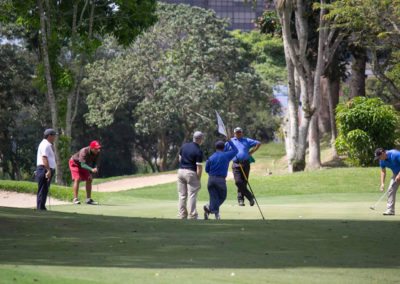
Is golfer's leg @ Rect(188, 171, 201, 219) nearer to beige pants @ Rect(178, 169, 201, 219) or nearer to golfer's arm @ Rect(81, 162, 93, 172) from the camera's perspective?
beige pants @ Rect(178, 169, 201, 219)

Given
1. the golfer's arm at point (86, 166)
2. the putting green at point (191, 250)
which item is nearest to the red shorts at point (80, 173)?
the golfer's arm at point (86, 166)

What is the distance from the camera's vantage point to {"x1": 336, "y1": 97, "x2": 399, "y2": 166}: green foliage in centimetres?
4144

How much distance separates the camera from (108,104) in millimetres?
68688

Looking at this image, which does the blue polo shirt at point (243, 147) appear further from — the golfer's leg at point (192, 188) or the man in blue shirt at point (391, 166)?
the golfer's leg at point (192, 188)

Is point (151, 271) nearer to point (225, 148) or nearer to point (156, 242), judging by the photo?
point (156, 242)

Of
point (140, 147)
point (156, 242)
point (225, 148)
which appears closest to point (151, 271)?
point (156, 242)

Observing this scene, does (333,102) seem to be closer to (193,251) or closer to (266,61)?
(266,61)

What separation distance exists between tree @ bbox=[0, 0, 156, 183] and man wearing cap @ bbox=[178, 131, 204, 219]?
17.3 m

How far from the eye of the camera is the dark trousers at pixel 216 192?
20047mm

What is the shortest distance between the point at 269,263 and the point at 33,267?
8.77ft

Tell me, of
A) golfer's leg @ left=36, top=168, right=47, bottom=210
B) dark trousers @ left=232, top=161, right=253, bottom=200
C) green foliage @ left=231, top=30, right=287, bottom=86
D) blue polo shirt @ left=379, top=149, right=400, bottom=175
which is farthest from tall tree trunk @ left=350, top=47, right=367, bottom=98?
golfer's leg @ left=36, top=168, right=47, bottom=210

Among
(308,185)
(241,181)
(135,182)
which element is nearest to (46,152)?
(241,181)

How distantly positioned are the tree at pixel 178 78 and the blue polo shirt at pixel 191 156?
46.6m

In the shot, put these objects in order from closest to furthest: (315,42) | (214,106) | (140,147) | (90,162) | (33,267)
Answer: (33,267)
(90,162)
(315,42)
(214,106)
(140,147)
